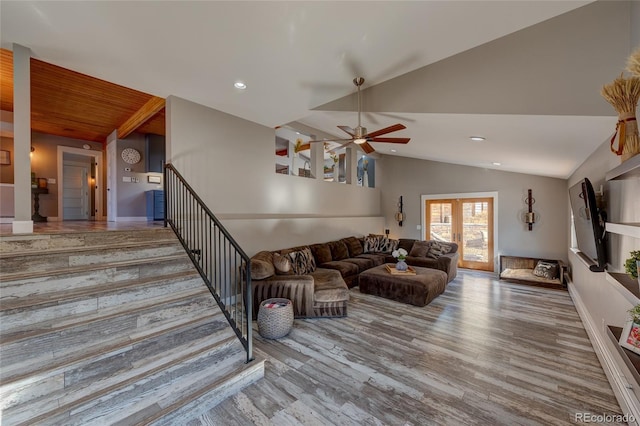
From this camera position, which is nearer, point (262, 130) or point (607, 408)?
point (607, 408)

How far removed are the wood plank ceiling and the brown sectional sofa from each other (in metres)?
3.14

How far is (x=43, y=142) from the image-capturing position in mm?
6254

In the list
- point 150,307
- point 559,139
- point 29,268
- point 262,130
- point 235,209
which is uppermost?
point 262,130

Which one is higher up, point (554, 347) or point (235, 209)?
point (235, 209)

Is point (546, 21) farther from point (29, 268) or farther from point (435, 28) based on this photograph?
point (29, 268)

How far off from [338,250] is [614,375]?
14.8 ft

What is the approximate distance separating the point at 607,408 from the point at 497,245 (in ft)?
16.3

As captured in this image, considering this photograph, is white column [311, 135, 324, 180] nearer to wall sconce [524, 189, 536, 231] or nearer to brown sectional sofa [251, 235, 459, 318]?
brown sectional sofa [251, 235, 459, 318]

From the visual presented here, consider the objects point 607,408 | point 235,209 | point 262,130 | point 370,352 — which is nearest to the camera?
point 607,408

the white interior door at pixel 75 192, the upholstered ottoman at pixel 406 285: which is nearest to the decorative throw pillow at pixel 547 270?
the upholstered ottoman at pixel 406 285

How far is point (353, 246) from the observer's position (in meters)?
6.71

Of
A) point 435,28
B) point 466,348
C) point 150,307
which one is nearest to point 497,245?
point 466,348

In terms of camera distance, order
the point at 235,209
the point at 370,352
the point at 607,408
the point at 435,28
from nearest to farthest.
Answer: the point at 607,408 → the point at 435,28 → the point at 370,352 → the point at 235,209

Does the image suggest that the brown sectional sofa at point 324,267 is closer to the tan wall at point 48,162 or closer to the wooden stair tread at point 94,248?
the wooden stair tread at point 94,248
